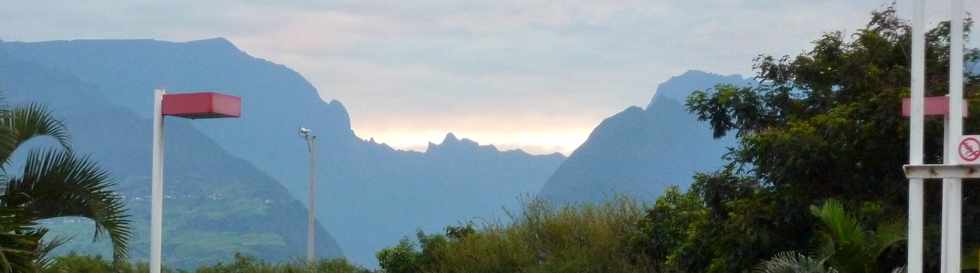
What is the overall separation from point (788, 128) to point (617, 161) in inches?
1482

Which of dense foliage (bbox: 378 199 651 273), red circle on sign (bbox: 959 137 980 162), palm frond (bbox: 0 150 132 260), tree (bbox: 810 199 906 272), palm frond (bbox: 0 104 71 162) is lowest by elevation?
dense foliage (bbox: 378 199 651 273)

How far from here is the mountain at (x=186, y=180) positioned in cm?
5728

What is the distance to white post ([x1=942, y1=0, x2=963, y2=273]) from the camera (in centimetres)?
830

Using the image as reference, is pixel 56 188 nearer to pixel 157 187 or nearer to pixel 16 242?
pixel 16 242

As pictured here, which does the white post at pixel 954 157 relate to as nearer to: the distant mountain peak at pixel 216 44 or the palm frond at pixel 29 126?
the palm frond at pixel 29 126

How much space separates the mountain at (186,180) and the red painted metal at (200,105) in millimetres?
39435

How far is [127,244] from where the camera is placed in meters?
10.5

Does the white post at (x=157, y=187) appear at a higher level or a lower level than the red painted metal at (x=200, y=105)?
lower

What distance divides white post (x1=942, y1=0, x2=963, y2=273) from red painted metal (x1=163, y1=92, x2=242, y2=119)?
15.9 feet

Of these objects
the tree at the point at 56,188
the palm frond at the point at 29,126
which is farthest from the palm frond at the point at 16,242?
the palm frond at the point at 29,126

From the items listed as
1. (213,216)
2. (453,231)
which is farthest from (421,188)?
(453,231)

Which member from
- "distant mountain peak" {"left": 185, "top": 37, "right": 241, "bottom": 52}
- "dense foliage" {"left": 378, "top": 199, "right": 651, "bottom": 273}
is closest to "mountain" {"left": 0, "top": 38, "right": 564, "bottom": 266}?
"distant mountain peak" {"left": 185, "top": 37, "right": 241, "bottom": 52}

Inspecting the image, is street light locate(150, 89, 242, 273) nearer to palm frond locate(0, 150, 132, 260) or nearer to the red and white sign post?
palm frond locate(0, 150, 132, 260)

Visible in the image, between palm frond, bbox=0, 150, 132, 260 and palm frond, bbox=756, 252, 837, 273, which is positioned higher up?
palm frond, bbox=0, 150, 132, 260
